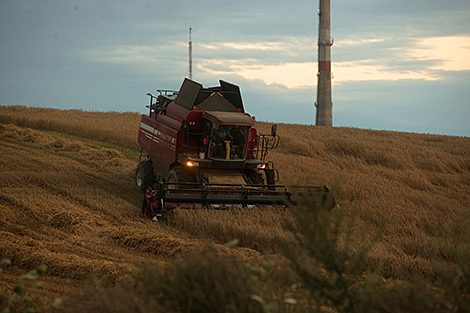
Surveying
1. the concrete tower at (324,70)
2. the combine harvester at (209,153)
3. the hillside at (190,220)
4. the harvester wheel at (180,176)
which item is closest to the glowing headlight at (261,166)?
the combine harvester at (209,153)

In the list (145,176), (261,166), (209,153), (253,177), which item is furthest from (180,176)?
(145,176)

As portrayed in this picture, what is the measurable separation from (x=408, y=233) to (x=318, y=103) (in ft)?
98.3

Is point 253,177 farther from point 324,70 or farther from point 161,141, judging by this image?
point 324,70

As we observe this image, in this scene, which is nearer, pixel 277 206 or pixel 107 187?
pixel 277 206

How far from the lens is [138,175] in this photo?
1385 cm

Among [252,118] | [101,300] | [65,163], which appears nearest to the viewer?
[101,300]

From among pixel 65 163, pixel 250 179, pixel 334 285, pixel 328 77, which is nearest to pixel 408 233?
pixel 250 179

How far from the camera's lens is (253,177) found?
12.1 m

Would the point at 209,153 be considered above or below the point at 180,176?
above

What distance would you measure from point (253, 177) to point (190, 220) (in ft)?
9.83

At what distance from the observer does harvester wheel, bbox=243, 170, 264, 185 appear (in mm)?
11875

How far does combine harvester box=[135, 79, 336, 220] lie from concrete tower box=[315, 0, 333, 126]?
2616 centimetres

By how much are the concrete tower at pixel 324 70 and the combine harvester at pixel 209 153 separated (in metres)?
26.2

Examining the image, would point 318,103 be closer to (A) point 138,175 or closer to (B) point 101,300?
(A) point 138,175
